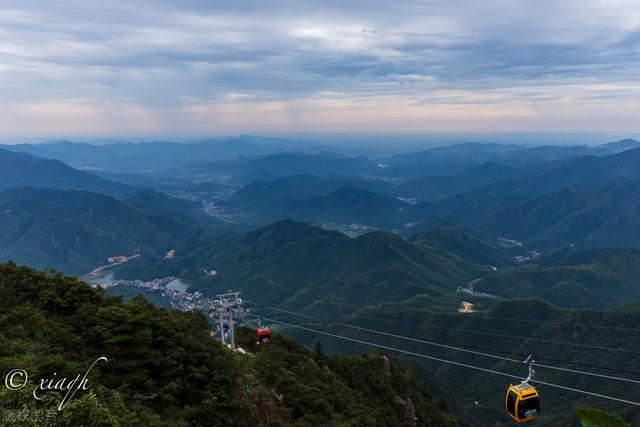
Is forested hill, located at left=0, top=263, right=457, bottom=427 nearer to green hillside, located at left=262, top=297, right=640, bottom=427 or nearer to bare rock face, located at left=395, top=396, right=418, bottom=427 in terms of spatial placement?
bare rock face, located at left=395, top=396, right=418, bottom=427

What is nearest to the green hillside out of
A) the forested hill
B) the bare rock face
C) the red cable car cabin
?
the bare rock face

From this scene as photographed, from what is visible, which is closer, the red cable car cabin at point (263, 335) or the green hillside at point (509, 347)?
the red cable car cabin at point (263, 335)

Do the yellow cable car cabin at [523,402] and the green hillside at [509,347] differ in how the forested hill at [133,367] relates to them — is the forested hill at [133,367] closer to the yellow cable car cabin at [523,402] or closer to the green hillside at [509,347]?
the yellow cable car cabin at [523,402]

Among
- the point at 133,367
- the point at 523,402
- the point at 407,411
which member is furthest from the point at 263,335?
the point at 523,402

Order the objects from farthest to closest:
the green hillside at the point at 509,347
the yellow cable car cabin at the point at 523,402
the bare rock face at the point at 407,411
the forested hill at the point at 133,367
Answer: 1. the green hillside at the point at 509,347
2. the bare rock face at the point at 407,411
3. the yellow cable car cabin at the point at 523,402
4. the forested hill at the point at 133,367

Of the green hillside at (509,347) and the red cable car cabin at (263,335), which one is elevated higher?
the red cable car cabin at (263,335)

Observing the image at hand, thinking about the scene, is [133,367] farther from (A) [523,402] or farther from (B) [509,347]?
(B) [509,347]

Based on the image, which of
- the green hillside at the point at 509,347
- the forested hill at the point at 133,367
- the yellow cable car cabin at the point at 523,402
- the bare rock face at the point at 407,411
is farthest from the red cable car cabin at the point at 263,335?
the green hillside at the point at 509,347
